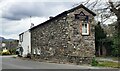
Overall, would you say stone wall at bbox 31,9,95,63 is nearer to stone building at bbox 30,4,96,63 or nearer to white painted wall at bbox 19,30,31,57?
stone building at bbox 30,4,96,63

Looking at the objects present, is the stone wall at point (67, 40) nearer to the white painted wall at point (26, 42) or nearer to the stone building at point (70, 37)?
the stone building at point (70, 37)

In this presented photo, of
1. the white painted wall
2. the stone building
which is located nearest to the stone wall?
the stone building

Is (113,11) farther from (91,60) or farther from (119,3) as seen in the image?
(91,60)

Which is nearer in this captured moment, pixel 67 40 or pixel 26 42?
pixel 67 40

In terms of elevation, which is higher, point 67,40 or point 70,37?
point 70,37

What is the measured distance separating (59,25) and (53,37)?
2.23m

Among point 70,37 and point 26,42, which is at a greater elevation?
point 70,37

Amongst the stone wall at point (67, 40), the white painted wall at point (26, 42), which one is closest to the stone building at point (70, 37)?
the stone wall at point (67, 40)

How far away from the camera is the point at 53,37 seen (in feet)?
124

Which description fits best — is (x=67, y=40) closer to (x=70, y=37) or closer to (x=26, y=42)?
(x=70, y=37)

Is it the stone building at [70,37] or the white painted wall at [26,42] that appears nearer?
the stone building at [70,37]

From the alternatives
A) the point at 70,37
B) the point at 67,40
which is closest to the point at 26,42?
the point at 67,40

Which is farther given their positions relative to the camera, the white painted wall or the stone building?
the white painted wall

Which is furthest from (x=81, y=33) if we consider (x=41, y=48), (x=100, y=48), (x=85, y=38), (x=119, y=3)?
(x=119, y=3)
